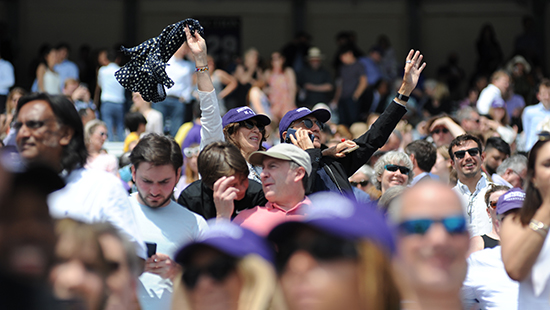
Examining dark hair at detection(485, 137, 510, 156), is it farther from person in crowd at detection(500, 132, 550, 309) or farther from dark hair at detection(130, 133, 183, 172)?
person in crowd at detection(500, 132, 550, 309)

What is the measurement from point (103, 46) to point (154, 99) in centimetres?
1330

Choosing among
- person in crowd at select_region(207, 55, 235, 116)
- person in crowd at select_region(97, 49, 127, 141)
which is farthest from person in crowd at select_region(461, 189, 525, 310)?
person in crowd at select_region(207, 55, 235, 116)

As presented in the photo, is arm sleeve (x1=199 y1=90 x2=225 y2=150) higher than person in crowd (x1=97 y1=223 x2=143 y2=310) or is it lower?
lower

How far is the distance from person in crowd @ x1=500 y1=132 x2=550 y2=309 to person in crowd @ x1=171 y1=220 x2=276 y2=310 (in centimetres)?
115

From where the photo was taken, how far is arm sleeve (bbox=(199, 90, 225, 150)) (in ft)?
14.4

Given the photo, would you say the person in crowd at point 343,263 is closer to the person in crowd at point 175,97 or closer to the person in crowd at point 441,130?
the person in crowd at point 441,130

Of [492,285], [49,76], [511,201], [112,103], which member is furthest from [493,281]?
[49,76]

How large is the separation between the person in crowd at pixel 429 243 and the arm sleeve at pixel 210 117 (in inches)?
116

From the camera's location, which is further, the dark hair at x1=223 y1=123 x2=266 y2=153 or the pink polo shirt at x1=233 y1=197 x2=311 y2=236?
the dark hair at x1=223 y1=123 x2=266 y2=153

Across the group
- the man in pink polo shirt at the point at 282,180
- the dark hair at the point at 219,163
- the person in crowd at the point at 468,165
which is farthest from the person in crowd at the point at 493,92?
the man in pink polo shirt at the point at 282,180

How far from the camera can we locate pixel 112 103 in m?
10.9

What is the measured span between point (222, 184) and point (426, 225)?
2.15 metres

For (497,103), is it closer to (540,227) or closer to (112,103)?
(112,103)

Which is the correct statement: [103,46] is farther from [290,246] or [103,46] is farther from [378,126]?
[290,246]
